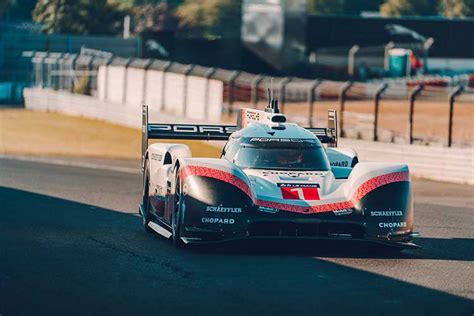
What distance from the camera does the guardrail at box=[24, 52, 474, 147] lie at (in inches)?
1224

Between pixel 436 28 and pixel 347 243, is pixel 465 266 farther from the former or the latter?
pixel 436 28

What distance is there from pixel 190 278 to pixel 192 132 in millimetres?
5276

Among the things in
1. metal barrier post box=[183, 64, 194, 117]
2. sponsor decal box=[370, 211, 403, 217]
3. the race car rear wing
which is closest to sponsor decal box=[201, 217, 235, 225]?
sponsor decal box=[370, 211, 403, 217]

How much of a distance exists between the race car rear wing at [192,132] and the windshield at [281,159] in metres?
1.96

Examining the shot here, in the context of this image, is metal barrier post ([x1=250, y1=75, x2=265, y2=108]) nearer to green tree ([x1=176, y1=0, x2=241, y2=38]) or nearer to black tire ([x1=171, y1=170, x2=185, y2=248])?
black tire ([x1=171, y1=170, x2=185, y2=248])

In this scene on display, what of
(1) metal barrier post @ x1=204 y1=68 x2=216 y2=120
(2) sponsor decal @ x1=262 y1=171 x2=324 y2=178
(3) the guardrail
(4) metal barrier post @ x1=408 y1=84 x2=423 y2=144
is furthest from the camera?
(1) metal barrier post @ x1=204 y1=68 x2=216 y2=120

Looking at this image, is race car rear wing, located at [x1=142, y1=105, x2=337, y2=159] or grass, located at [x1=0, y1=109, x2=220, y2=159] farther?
grass, located at [x1=0, y1=109, x2=220, y2=159]

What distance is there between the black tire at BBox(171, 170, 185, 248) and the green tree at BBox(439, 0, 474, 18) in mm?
80696

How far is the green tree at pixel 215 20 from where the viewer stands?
7494cm

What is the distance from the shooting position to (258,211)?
12758 millimetres

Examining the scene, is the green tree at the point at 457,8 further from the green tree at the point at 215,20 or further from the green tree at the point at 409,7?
the green tree at the point at 215,20

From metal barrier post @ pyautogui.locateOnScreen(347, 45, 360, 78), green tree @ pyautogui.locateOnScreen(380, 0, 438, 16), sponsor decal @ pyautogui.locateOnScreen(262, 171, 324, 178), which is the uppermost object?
green tree @ pyautogui.locateOnScreen(380, 0, 438, 16)

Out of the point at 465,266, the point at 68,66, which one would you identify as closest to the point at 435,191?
the point at 465,266

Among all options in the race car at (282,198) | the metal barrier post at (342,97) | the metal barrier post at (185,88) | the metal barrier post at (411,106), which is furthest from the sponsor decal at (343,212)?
the metal barrier post at (185,88)
